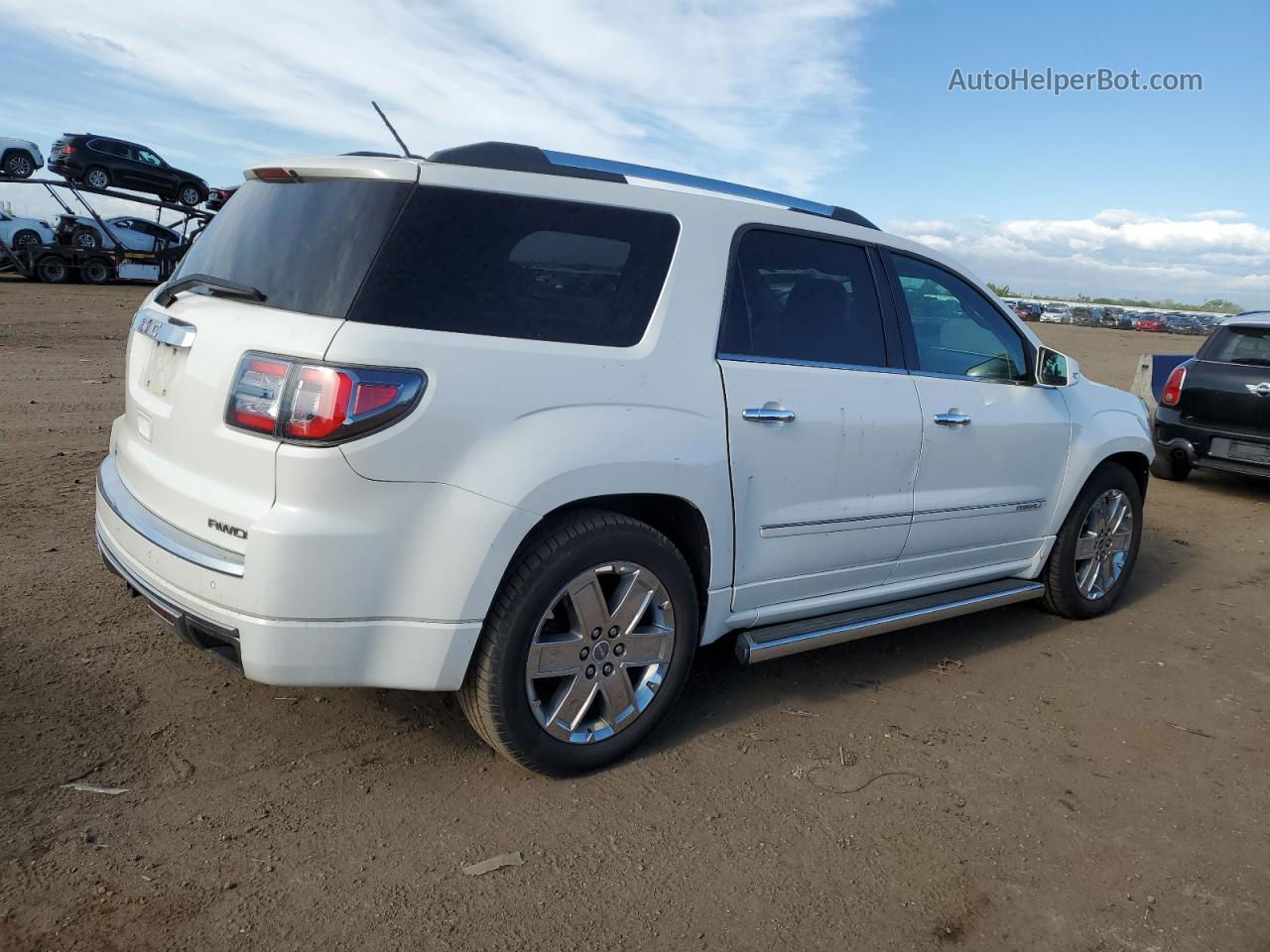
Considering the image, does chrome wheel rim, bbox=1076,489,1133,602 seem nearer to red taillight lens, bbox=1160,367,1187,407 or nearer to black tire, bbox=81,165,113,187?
red taillight lens, bbox=1160,367,1187,407

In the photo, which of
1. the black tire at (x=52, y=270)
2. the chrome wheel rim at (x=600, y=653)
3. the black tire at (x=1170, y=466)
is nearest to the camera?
the chrome wheel rim at (x=600, y=653)

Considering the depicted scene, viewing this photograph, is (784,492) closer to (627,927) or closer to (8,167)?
(627,927)

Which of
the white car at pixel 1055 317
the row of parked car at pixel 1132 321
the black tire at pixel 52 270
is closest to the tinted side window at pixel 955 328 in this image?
the black tire at pixel 52 270

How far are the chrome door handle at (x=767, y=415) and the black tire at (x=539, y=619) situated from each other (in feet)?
1.75

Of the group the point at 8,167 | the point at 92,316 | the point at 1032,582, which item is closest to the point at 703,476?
the point at 1032,582

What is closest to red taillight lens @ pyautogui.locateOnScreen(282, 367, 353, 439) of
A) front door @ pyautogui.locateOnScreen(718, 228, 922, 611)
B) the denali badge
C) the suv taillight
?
the suv taillight

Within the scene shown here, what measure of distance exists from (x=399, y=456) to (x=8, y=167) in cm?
2387

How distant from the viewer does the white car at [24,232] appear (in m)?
21.5

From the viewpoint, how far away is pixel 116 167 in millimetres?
22891

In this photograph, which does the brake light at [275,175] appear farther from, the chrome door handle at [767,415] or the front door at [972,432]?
the front door at [972,432]

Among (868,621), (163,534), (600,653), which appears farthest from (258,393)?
(868,621)

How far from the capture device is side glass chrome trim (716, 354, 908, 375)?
11.5 feet

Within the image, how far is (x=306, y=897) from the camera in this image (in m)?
2.59

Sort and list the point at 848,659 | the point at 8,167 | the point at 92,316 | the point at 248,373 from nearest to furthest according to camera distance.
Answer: the point at 248,373, the point at 848,659, the point at 92,316, the point at 8,167
